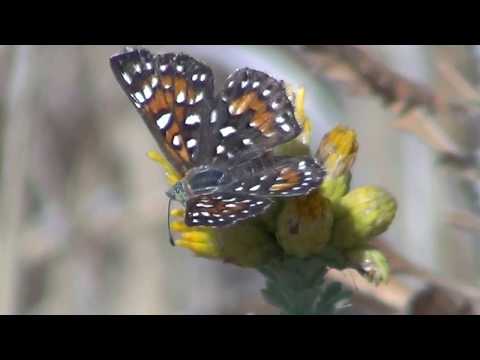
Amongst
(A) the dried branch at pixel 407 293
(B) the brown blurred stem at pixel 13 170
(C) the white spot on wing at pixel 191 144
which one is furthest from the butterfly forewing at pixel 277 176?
(B) the brown blurred stem at pixel 13 170

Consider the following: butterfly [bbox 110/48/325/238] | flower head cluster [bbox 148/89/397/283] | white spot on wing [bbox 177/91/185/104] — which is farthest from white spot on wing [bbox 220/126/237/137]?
flower head cluster [bbox 148/89/397/283]

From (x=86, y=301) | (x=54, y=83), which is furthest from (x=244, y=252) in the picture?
(x=54, y=83)

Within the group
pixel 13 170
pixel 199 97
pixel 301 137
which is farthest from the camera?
pixel 13 170

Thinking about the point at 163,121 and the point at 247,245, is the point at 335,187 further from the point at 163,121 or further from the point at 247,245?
the point at 163,121

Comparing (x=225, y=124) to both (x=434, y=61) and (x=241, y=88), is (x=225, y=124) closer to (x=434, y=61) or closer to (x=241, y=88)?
(x=241, y=88)

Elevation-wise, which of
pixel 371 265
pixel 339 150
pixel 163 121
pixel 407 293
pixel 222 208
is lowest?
pixel 407 293

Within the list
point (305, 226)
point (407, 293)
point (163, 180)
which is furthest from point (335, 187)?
point (163, 180)

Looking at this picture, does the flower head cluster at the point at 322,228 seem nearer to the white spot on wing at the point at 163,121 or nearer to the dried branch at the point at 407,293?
the white spot on wing at the point at 163,121

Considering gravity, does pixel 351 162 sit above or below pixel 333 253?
above
